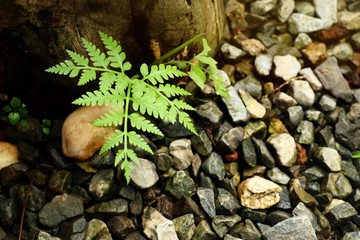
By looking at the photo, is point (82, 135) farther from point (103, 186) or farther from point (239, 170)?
point (239, 170)

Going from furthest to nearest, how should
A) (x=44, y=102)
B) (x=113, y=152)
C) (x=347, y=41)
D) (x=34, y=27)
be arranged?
(x=347, y=41)
(x=44, y=102)
(x=113, y=152)
(x=34, y=27)

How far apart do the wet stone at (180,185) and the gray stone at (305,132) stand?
3.05 ft

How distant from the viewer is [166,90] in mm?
2898

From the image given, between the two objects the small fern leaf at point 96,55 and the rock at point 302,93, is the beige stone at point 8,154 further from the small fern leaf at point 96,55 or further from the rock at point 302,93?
the rock at point 302,93

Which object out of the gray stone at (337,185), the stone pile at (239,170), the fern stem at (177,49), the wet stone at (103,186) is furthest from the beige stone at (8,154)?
the gray stone at (337,185)

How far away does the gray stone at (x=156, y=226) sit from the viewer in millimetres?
2819

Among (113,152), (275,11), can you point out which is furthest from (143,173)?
(275,11)

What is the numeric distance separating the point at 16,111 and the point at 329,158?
232 centimetres

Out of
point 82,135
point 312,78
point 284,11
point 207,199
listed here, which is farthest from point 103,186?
point 284,11

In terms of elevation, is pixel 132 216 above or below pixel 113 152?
below

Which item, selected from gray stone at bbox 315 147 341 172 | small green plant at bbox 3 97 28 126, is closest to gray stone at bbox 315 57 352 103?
gray stone at bbox 315 147 341 172

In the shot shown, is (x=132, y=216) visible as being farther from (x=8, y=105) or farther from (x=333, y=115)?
(x=333, y=115)

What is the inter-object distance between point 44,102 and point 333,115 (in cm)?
224

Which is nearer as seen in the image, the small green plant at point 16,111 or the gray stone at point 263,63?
the small green plant at point 16,111
